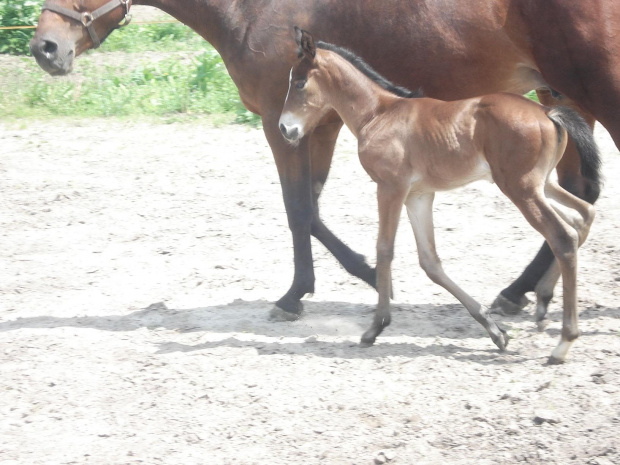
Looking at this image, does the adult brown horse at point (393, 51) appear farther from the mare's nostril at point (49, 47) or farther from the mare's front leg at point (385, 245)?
the mare's front leg at point (385, 245)

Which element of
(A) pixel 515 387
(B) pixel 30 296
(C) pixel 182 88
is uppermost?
(C) pixel 182 88

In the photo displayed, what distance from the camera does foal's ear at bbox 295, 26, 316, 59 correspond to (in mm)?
4420

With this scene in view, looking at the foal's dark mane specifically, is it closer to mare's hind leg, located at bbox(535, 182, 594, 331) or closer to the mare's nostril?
mare's hind leg, located at bbox(535, 182, 594, 331)

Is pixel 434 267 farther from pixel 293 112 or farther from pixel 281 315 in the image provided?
pixel 293 112

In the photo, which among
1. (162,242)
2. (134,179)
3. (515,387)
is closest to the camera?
(515,387)

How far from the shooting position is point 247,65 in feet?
16.2

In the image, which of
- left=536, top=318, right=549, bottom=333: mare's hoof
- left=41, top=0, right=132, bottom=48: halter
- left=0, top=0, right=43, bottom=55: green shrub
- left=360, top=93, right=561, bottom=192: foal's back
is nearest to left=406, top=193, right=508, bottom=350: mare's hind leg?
left=360, top=93, right=561, bottom=192: foal's back

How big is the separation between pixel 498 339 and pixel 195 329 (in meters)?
1.70

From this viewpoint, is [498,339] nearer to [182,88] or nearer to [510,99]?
[510,99]

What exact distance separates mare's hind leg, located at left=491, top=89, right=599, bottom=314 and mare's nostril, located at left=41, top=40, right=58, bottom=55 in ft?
9.42

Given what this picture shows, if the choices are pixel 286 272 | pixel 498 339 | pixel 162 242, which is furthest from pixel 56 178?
pixel 498 339

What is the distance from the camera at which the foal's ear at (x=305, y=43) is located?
174 inches

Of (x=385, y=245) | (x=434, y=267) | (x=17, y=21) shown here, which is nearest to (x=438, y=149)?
(x=385, y=245)

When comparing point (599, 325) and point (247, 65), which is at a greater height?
point (247, 65)
